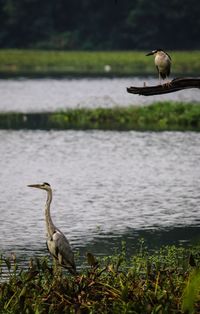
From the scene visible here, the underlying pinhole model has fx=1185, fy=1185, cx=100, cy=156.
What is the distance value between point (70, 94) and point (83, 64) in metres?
19.6

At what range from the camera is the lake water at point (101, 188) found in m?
14.8

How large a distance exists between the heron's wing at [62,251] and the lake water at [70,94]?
2473 cm

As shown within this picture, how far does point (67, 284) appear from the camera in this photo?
8867mm

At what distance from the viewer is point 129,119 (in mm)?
30578

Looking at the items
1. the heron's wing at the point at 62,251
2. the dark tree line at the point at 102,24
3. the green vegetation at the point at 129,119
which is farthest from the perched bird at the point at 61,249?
the dark tree line at the point at 102,24

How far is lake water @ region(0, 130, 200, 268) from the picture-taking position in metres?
14.8

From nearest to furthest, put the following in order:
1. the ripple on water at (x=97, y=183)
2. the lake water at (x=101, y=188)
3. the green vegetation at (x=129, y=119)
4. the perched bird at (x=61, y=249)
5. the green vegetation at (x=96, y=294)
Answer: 1. the green vegetation at (x=96, y=294)
2. the perched bird at (x=61, y=249)
3. the lake water at (x=101, y=188)
4. the ripple on water at (x=97, y=183)
5. the green vegetation at (x=129, y=119)

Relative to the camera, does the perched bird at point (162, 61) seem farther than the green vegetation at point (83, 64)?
No

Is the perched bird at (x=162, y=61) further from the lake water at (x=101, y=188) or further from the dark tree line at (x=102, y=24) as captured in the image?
the dark tree line at (x=102, y=24)

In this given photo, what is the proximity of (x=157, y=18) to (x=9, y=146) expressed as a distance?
52.4m

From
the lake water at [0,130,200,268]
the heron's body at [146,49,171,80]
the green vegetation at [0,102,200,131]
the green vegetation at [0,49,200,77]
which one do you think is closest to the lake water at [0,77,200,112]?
the green vegetation at [0,102,200,131]

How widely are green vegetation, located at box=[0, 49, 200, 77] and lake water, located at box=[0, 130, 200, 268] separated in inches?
1177

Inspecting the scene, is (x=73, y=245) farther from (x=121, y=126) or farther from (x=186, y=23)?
(x=186, y=23)

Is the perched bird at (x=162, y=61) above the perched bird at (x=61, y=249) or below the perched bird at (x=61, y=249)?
above
